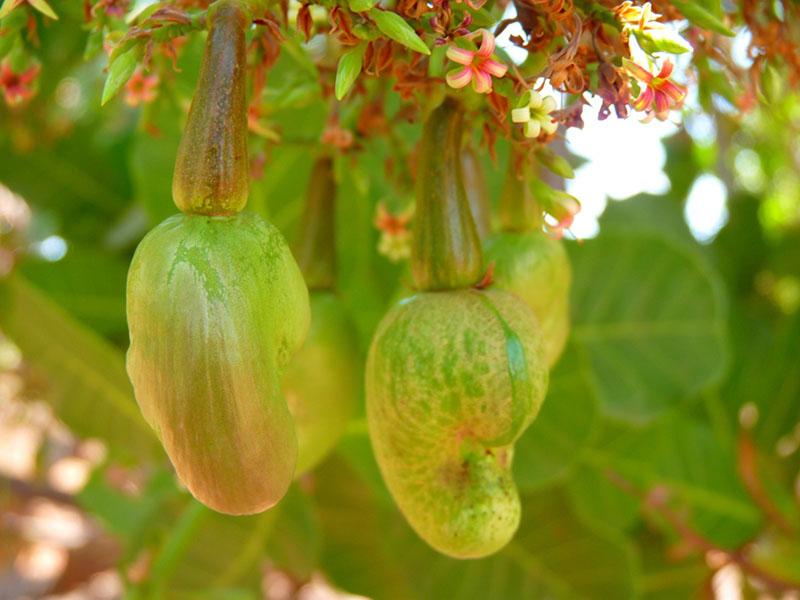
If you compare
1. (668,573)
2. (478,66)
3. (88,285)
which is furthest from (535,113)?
(668,573)

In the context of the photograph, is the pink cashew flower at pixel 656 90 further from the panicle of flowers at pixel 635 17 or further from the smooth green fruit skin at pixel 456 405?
the smooth green fruit skin at pixel 456 405

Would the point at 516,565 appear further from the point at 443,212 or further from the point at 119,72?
the point at 119,72

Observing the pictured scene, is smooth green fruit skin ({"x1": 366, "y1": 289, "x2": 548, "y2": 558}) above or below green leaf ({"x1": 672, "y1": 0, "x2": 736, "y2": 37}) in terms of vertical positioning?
below

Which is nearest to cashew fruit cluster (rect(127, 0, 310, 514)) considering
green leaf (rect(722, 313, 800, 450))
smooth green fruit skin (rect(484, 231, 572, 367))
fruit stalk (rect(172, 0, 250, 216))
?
fruit stalk (rect(172, 0, 250, 216))

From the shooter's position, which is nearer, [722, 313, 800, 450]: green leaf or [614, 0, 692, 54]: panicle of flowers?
[614, 0, 692, 54]: panicle of flowers

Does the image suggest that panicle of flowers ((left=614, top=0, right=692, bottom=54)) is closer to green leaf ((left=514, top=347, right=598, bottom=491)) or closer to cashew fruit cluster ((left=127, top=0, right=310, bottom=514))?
cashew fruit cluster ((left=127, top=0, right=310, bottom=514))

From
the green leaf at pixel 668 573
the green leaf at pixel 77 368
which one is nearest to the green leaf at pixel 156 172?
the green leaf at pixel 77 368
